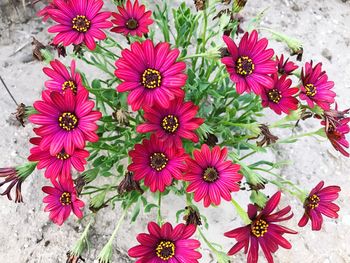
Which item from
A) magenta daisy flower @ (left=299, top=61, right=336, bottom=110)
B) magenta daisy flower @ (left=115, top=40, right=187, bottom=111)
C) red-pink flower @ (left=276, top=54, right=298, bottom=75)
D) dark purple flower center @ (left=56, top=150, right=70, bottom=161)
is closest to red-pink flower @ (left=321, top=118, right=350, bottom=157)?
magenta daisy flower @ (left=299, top=61, right=336, bottom=110)

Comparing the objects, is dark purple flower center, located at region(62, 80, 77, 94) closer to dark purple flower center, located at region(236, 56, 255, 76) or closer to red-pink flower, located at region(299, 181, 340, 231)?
dark purple flower center, located at region(236, 56, 255, 76)

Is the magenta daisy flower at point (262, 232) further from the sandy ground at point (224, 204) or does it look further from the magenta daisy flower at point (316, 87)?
the sandy ground at point (224, 204)

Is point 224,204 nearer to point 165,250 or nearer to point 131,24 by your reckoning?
point 165,250

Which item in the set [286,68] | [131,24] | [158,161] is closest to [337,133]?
[286,68]

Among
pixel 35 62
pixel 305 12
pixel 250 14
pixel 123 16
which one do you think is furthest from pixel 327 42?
pixel 35 62

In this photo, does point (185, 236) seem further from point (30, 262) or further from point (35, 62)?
point (35, 62)

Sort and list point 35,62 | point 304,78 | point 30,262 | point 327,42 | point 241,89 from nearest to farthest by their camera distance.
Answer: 1. point 241,89
2. point 304,78
3. point 30,262
4. point 35,62
5. point 327,42
